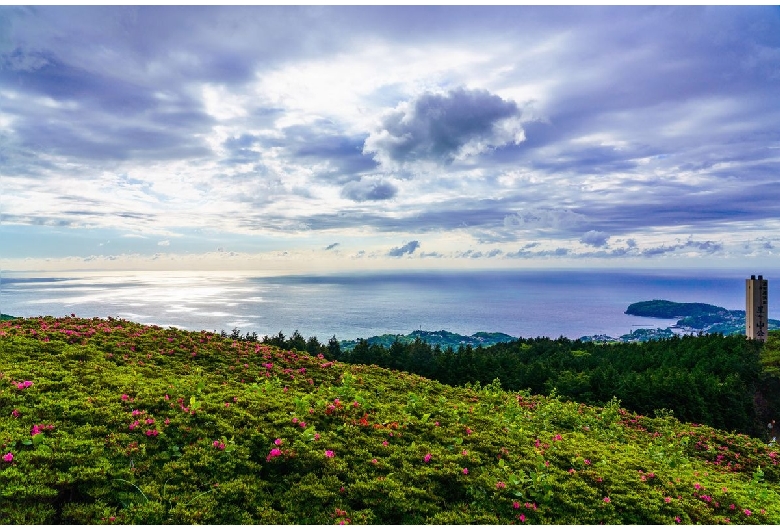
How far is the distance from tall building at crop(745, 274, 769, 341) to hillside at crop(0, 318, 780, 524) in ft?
117

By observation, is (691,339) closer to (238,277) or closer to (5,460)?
(5,460)

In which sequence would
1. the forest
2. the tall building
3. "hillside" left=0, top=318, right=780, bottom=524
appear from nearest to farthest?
"hillside" left=0, top=318, right=780, bottom=524, the forest, the tall building

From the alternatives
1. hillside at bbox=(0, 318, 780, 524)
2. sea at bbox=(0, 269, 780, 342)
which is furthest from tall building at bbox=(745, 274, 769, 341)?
hillside at bbox=(0, 318, 780, 524)

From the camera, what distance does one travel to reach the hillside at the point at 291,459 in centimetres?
530

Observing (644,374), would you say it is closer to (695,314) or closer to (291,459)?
(291,459)

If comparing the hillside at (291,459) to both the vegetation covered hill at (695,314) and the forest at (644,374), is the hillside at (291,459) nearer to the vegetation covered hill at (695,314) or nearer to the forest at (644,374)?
the forest at (644,374)

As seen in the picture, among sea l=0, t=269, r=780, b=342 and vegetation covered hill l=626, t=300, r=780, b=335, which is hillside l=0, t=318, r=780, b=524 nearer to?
sea l=0, t=269, r=780, b=342

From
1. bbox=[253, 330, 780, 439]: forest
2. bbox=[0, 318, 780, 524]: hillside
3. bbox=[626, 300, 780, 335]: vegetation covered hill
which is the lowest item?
bbox=[626, 300, 780, 335]: vegetation covered hill

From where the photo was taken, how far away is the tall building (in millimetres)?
38438

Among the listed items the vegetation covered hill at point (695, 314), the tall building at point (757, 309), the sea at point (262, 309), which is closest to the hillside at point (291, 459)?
the sea at point (262, 309)

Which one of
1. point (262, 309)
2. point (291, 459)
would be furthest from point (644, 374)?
point (262, 309)

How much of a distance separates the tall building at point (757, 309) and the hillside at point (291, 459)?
3558 cm

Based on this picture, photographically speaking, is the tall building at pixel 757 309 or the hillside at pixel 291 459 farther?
the tall building at pixel 757 309

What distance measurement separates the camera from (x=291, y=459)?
20.7 feet
